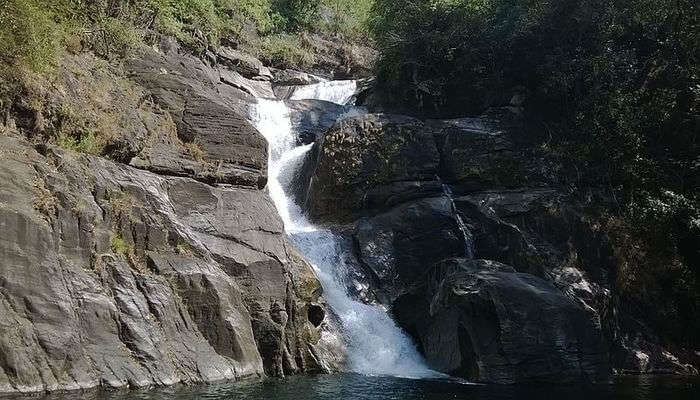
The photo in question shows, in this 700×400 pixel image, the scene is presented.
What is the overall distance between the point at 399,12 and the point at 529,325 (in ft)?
67.0

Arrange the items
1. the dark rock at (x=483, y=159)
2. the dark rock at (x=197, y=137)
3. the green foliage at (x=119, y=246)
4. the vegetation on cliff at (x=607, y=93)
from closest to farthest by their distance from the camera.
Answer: the green foliage at (x=119, y=246), the dark rock at (x=197, y=137), the vegetation on cliff at (x=607, y=93), the dark rock at (x=483, y=159)

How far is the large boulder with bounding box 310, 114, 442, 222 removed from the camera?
2588 cm

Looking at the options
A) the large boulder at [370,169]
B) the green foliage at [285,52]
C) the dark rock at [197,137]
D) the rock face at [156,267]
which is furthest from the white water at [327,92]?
the rock face at [156,267]

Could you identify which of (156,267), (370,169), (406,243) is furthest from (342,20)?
(156,267)

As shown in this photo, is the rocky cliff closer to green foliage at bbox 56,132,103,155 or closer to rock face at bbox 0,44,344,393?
rock face at bbox 0,44,344,393

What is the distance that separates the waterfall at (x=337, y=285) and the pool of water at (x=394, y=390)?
6.31 ft

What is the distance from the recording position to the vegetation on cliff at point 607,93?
24.3m

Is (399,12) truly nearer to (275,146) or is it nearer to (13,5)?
(275,146)

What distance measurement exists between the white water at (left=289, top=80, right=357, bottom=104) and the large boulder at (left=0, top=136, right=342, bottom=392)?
57.5ft

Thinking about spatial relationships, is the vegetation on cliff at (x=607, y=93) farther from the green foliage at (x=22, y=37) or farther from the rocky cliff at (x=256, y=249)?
the green foliage at (x=22, y=37)

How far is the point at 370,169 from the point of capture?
87.0 ft

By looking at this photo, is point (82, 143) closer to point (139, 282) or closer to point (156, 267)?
point (156, 267)

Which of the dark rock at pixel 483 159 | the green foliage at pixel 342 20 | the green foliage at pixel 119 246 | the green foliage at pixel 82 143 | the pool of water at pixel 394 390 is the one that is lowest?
the pool of water at pixel 394 390

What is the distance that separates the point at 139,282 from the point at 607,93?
68.8 ft
